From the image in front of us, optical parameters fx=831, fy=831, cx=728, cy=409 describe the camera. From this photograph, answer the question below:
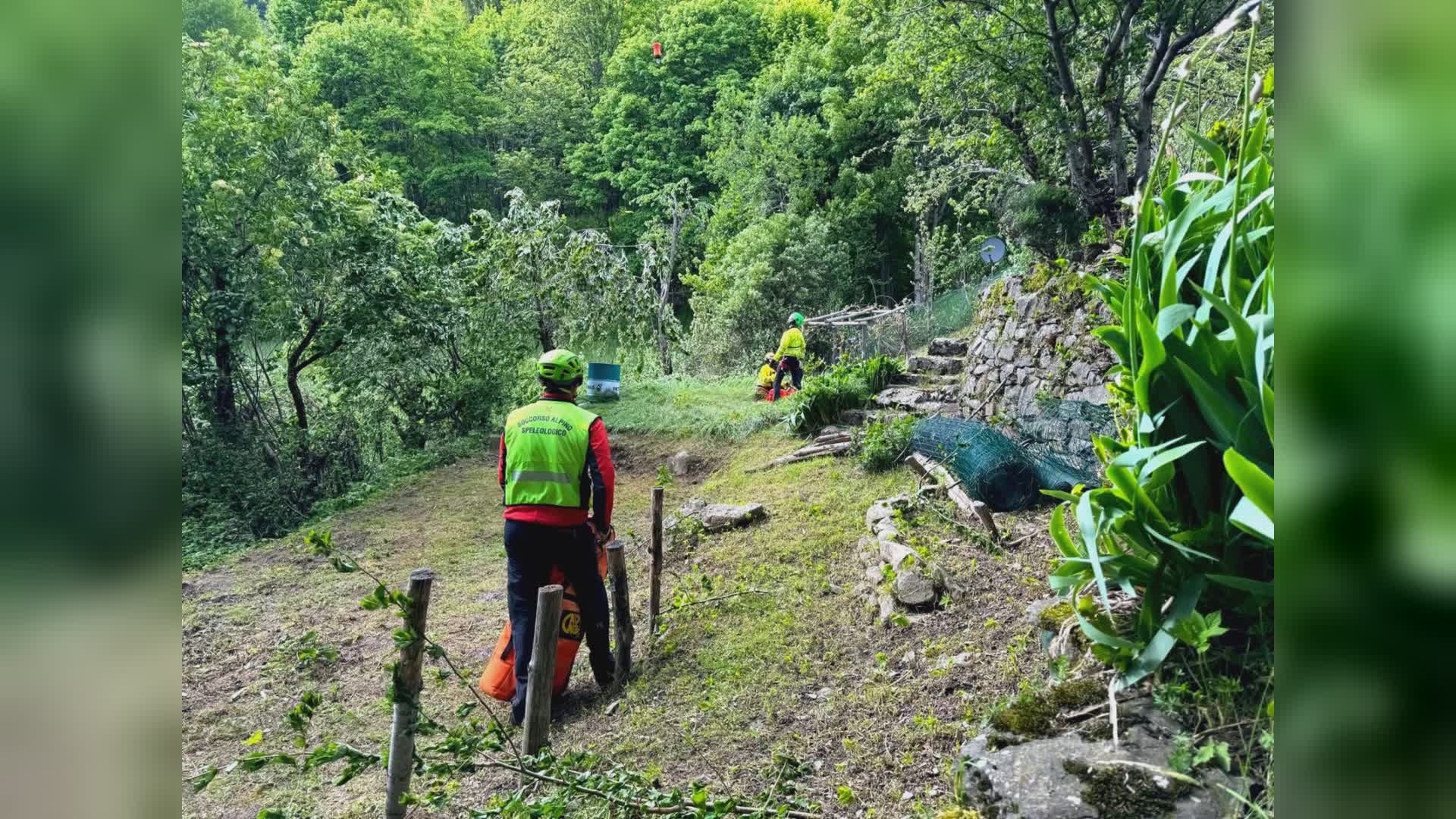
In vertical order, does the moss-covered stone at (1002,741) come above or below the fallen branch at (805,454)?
above

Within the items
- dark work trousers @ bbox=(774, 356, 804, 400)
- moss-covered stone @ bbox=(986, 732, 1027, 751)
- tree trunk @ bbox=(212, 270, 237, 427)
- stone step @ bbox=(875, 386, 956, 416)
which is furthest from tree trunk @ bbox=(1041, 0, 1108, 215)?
tree trunk @ bbox=(212, 270, 237, 427)

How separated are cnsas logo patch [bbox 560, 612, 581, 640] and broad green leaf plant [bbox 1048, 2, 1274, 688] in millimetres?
2864

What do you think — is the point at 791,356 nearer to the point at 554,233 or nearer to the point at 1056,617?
the point at 554,233

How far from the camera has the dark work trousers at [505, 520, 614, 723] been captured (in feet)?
14.0

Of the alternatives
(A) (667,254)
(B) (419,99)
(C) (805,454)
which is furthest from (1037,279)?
(B) (419,99)

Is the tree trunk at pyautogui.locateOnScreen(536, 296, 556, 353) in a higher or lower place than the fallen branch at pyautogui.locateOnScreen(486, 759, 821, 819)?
higher

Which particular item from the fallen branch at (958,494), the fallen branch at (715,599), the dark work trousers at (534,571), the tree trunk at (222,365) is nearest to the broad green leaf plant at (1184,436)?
the dark work trousers at (534,571)

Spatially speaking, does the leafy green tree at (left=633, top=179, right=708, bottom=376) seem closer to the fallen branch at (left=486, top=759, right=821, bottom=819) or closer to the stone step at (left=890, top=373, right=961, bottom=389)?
the stone step at (left=890, top=373, right=961, bottom=389)

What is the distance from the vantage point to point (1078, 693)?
2.30m

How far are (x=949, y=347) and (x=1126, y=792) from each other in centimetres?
1032

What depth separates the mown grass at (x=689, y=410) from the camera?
11062mm

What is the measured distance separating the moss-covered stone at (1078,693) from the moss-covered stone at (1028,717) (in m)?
0.03

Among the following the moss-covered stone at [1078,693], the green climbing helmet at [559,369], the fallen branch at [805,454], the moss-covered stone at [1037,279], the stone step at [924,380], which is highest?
the moss-covered stone at [1037,279]

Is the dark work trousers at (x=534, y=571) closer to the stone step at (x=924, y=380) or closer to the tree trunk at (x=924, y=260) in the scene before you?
the stone step at (x=924, y=380)
